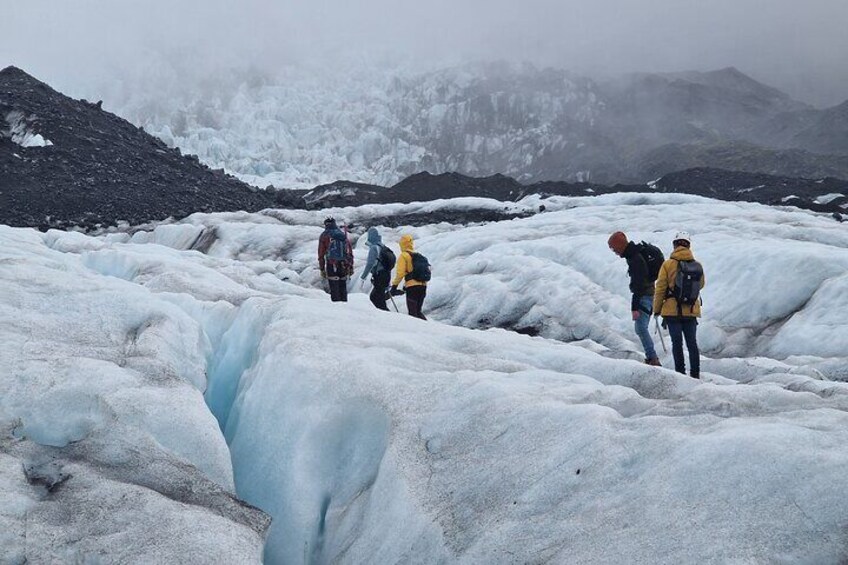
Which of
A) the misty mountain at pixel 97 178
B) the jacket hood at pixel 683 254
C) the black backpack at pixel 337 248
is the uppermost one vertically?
the misty mountain at pixel 97 178

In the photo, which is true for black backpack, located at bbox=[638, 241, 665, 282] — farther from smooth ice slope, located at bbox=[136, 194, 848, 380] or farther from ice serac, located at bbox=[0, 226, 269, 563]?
ice serac, located at bbox=[0, 226, 269, 563]

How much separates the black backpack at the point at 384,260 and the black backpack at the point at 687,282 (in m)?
5.74

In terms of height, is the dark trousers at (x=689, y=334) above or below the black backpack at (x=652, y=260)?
below

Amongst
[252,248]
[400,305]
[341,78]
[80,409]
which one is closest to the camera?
[80,409]

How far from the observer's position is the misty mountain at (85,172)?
39.5 m

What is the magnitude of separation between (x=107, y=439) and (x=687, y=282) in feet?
24.8

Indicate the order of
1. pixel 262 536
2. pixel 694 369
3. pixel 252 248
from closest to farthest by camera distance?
pixel 262 536 → pixel 694 369 → pixel 252 248

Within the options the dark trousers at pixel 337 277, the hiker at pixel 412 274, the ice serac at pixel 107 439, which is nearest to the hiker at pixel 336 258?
the dark trousers at pixel 337 277

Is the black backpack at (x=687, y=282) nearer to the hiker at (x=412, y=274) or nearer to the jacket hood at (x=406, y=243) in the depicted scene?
the hiker at (x=412, y=274)

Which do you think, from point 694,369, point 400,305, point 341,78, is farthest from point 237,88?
point 694,369

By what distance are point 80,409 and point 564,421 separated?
13.9 feet

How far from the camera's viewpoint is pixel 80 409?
598cm

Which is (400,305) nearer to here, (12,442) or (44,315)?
(44,315)

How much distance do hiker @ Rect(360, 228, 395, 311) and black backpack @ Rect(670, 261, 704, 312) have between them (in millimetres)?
5765
